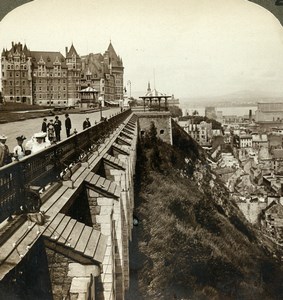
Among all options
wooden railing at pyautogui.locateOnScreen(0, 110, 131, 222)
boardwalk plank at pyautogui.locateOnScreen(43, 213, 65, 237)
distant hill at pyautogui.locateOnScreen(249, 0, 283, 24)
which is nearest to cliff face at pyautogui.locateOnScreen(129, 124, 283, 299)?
wooden railing at pyautogui.locateOnScreen(0, 110, 131, 222)

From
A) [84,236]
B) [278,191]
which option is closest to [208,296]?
[84,236]

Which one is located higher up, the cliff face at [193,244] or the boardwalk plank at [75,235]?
the boardwalk plank at [75,235]

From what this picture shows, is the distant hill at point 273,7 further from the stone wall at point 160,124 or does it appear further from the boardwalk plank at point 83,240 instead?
the stone wall at point 160,124

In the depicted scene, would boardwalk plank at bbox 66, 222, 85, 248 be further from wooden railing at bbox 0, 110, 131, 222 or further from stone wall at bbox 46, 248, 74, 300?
wooden railing at bbox 0, 110, 131, 222

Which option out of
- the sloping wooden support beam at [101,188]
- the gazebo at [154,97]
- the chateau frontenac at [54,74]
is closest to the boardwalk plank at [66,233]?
the sloping wooden support beam at [101,188]

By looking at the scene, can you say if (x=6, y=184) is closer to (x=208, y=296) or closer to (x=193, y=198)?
(x=208, y=296)

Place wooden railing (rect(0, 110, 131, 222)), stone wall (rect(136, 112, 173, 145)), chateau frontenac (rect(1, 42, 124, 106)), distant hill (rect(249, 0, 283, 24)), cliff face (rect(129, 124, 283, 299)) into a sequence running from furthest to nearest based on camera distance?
1. stone wall (rect(136, 112, 173, 145))
2. chateau frontenac (rect(1, 42, 124, 106))
3. cliff face (rect(129, 124, 283, 299))
4. distant hill (rect(249, 0, 283, 24))
5. wooden railing (rect(0, 110, 131, 222))
